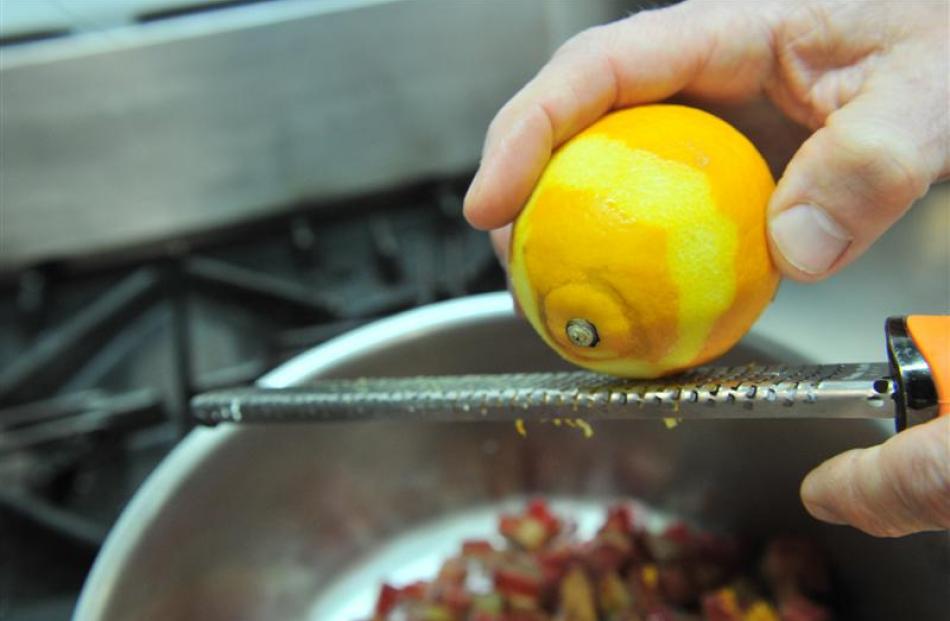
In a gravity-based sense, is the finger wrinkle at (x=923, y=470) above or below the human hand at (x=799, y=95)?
below

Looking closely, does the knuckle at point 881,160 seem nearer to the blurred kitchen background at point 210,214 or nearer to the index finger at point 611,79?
the index finger at point 611,79

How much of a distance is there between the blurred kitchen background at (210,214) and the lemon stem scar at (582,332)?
18.9 inches

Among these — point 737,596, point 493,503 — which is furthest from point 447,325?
point 737,596

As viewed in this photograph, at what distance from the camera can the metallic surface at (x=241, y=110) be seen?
1.00m

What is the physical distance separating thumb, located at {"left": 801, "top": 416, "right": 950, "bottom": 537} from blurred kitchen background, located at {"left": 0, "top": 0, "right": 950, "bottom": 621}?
37cm

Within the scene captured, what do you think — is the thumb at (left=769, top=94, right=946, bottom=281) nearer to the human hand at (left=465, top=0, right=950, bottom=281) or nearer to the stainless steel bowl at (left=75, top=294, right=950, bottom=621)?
the human hand at (left=465, top=0, right=950, bottom=281)

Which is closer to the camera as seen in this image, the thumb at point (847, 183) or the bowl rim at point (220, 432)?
the thumb at point (847, 183)

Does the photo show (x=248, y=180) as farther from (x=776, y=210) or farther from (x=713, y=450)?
(x=776, y=210)

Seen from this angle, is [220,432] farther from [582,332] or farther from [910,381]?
[910,381]

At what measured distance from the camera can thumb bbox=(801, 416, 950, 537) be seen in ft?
1.35

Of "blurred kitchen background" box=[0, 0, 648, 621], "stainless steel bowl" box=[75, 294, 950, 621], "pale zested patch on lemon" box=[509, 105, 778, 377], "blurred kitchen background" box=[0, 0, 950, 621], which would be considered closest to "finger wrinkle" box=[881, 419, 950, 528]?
"pale zested patch on lemon" box=[509, 105, 778, 377]

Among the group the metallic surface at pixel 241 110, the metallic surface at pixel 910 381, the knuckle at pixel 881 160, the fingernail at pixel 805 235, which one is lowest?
the metallic surface at pixel 241 110

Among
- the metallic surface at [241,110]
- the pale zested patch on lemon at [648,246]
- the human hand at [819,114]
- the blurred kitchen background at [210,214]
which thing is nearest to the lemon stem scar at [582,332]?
the pale zested patch on lemon at [648,246]

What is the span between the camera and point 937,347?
1.38 ft
